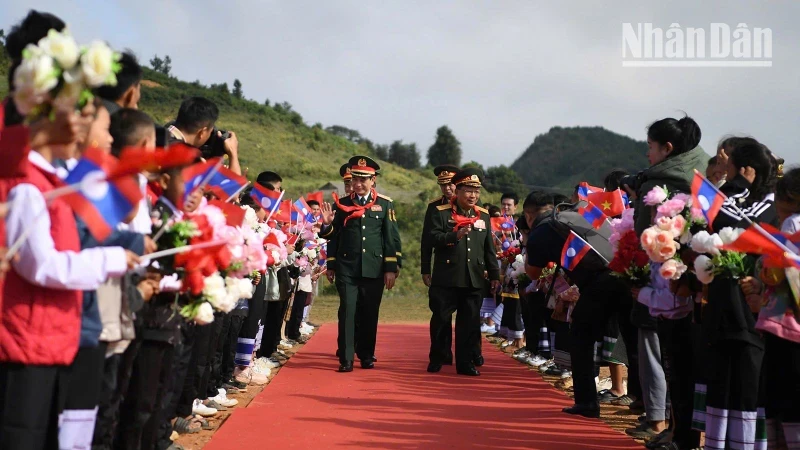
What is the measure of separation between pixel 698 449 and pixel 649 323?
3.77 ft

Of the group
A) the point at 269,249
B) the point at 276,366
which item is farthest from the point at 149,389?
the point at 276,366

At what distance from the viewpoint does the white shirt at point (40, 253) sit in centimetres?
357

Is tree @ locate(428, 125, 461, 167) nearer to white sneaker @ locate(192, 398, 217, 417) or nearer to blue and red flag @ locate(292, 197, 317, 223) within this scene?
blue and red flag @ locate(292, 197, 317, 223)

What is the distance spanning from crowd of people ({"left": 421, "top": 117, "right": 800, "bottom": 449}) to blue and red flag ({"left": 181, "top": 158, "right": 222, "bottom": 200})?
2752mm

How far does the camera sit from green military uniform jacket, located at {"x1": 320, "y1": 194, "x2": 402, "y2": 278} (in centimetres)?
1204

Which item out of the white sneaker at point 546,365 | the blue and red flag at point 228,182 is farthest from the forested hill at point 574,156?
the blue and red flag at point 228,182

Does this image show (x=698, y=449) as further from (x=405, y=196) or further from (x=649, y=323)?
(x=405, y=196)

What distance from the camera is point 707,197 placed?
A: 5.76 m

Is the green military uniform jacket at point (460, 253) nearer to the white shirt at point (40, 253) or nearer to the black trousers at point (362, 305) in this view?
the black trousers at point (362, 305)

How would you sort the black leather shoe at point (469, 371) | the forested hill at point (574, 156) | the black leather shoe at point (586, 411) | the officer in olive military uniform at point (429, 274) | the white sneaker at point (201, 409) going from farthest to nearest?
the forested hill at point (574, 156), the officer in olive military uniform at point (429, 274), the black leather shoe at point (469, 371), the black leather shoe at point (586, 411), the white sneaker at point (201, 409)

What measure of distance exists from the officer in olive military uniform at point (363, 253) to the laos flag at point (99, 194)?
8.16m

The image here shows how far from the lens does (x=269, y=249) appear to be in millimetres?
9344

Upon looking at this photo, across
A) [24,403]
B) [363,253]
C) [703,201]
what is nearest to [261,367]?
[363,253]

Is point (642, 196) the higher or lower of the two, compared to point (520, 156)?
lower
